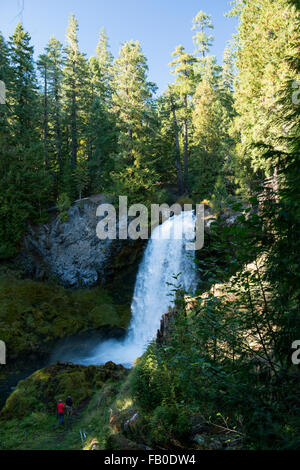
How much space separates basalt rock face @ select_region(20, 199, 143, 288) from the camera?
20.7m

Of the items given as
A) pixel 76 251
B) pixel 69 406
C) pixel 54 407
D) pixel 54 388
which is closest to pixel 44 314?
pixel 76 251

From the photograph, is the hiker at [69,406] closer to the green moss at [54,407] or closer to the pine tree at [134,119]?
the green moss at [54,407]

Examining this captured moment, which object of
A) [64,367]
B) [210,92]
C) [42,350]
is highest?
[210,92]

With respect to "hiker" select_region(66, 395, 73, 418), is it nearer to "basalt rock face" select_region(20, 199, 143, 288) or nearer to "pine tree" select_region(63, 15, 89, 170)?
"basalt rock face" select_region(20, 199, 143, 288)

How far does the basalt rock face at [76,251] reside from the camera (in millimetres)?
20734

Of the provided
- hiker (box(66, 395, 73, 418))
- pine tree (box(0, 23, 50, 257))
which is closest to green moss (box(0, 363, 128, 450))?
hiker (box(66, 395, 73, 418))

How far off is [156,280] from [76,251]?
24.7 feet

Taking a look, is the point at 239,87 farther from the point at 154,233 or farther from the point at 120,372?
the point at 120,372

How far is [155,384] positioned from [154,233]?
45.7ft

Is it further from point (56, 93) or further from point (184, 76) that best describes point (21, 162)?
point (184, 76)

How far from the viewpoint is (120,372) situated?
12.5 metres

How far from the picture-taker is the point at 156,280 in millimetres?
18516
